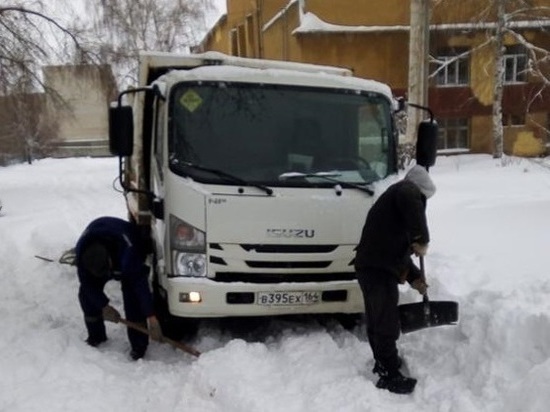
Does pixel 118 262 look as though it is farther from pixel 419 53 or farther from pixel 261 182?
A: pixel 419 53

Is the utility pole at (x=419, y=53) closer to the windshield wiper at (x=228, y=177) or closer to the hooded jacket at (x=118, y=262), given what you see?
the windshield wiper at (x=228, y=177)

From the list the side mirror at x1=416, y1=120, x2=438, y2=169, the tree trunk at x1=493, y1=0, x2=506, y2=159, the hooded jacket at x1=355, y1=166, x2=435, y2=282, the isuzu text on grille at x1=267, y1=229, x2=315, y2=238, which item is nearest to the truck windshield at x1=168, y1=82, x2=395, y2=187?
the side mirror at x1=416, y1=120, x2=438, y2=169

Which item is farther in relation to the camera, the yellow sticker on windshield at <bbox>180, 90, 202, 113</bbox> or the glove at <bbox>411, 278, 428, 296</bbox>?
the yellow sticker on windshield at <bbox>180, 90, 202, 113</bbox>

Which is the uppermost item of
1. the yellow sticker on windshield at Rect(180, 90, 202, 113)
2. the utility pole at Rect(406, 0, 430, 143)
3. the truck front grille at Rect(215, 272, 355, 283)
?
the utility pole at Rect(406, 0, 430, 143)

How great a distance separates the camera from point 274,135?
5.39 meters

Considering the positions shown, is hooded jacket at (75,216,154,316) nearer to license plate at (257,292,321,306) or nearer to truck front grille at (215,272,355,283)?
truck front grille at (215,272,355,283)

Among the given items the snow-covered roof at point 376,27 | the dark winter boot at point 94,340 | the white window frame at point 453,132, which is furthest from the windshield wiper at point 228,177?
the white window frame at point 453,132

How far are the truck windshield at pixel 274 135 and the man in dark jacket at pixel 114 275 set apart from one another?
84 cm

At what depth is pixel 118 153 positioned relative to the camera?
5.21 meters

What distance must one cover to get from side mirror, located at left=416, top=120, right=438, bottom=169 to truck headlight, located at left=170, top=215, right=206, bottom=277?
2135 millimetres

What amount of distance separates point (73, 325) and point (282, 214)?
2.53 m

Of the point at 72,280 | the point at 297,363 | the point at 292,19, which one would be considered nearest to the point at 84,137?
the point at 292,19

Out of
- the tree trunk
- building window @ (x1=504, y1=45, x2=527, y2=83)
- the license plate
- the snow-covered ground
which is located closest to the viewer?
the snow-covered ground

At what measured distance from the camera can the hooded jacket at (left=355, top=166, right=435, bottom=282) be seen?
4410 mm
